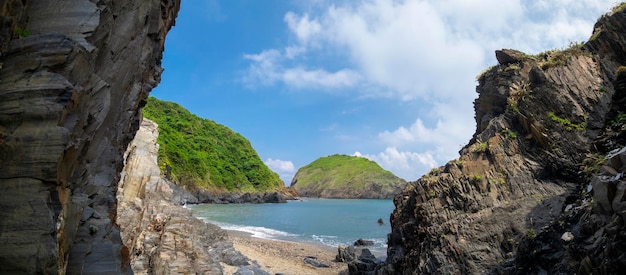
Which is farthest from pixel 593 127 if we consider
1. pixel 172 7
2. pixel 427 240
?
pixel 172 7

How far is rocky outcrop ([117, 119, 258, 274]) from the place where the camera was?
50.2 ft

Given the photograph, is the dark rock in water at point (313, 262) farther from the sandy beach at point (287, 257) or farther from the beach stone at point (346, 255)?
the beach stone at point (346, 255)

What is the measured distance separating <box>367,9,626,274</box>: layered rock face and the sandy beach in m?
8.93

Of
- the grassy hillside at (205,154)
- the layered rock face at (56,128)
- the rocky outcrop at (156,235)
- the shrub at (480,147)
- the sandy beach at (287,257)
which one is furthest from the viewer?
the grassy hillside at (205,154)

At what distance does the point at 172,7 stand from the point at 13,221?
11412mm

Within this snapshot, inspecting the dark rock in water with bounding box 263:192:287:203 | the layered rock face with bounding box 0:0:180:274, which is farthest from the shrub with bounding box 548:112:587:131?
the dark rock in water with bounding box 263:192:287:203

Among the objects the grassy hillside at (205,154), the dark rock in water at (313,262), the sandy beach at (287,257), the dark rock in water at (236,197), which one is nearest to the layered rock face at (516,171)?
the sandy beach at (287,257)

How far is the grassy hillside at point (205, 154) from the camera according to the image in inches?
3962

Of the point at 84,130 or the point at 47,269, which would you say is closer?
the point at 47,269

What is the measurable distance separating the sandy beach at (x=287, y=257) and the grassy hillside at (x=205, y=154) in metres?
55.5

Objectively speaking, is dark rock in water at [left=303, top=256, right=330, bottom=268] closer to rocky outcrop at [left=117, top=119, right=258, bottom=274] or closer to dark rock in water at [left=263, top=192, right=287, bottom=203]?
rocky outcrop at [left=117, top=119, right=258, bottom=274]

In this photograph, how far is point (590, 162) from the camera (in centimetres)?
1035

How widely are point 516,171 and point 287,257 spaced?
66.4 feet

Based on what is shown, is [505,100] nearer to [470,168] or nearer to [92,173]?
[470,168]
